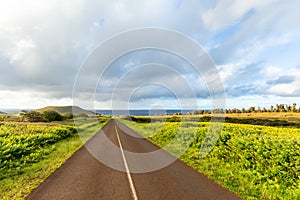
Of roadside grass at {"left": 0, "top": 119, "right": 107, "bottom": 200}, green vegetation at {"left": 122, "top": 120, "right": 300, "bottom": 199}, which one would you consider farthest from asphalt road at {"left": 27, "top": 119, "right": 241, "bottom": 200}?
green vegetation at {"left": 122, "top": 120, "right": 300, "bottom": 199}

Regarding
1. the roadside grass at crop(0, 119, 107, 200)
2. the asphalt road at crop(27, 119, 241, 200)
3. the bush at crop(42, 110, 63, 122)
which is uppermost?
the bush at crop(42, 110, 63, 122)

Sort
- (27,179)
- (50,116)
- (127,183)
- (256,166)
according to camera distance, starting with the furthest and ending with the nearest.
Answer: (50,116)
(256,166)
(27,179)
(127,183)

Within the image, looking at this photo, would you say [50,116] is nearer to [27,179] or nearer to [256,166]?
[27,179]

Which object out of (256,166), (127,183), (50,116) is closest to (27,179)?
(127,183)

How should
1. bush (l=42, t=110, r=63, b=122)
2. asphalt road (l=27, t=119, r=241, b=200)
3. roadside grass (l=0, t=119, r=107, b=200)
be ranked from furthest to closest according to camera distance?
bush (l=42, t=110, r=63, b=122)
roadside grass (l=0, t=119, r=107, b=200)
asphalt road (l=27, t=119, r=241, b=200)

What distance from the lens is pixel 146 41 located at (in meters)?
24.0

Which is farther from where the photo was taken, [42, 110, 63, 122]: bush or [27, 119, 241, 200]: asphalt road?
[42, 110, 63, 122]: bush

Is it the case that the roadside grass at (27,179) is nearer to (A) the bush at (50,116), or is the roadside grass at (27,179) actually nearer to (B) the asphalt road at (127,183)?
(B) the asphalt road at (127,183)

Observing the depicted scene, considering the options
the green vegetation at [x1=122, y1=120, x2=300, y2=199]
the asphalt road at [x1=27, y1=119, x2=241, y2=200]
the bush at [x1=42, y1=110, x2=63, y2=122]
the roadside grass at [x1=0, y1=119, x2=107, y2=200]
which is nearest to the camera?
the asphalt road at [x1=27, y1=119, x2=241, y2=200]

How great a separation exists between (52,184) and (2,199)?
1.58 metres

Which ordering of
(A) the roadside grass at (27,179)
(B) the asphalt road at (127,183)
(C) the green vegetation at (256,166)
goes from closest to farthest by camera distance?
(B) the asphalt road at (127,183)
(A) the roadside grass at (27,179)
(C) the green vegetation at (256,166)

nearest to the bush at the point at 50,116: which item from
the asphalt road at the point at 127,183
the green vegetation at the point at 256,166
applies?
the asphalt road at the point at 127,183

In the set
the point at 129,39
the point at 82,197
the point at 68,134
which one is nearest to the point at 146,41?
the point at 129,39

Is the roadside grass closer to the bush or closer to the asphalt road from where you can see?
the asphalt road
